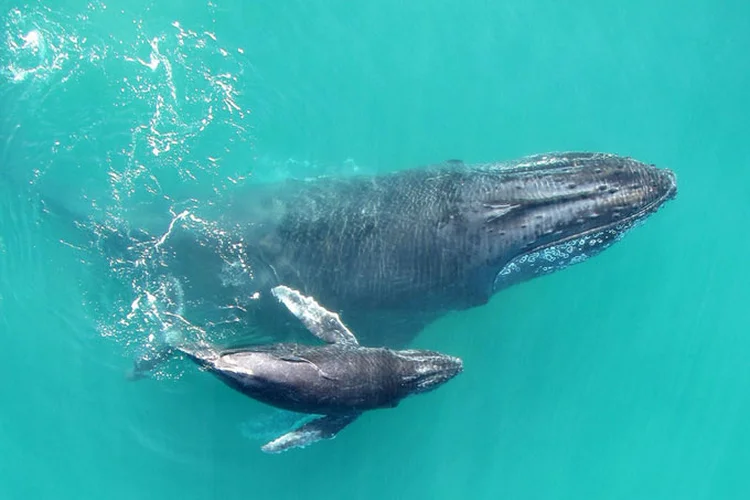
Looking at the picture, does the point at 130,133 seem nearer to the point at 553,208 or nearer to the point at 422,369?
the point at 422,369

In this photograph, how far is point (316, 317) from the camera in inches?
554

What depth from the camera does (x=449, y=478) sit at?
59.9ft

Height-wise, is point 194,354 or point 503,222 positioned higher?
point 503,222

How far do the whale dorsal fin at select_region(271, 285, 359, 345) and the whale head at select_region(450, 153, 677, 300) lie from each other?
10.6 ft

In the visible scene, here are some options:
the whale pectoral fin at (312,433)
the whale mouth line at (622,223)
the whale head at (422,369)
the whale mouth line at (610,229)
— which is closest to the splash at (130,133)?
the whale pectoral fin at (312,433)

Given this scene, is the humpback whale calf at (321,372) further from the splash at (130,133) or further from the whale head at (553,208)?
the splash at (130,133)

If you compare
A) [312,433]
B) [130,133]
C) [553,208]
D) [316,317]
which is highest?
[130,133]

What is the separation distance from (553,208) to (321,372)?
19.1 feet

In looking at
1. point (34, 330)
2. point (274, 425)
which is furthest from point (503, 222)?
point (34, 330)

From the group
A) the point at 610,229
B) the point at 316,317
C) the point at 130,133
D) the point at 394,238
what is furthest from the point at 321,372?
the point at 130,133

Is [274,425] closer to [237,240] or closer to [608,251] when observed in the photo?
[237,240]

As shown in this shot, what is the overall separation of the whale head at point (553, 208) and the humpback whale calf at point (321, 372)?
261 cm

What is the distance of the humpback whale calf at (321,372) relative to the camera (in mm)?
11602

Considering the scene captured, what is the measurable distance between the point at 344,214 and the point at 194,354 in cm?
492
